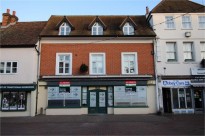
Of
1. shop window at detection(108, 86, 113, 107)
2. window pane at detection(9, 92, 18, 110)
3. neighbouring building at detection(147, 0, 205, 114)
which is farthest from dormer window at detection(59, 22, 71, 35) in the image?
neighbouring building at detection(147, 0, 205, 114)

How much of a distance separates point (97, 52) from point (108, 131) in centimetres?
969

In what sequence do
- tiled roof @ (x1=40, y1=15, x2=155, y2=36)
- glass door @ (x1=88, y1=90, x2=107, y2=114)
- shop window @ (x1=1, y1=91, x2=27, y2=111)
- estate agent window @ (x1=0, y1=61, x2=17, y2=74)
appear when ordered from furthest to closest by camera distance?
tiled roof @ (x1=40, y1=15, x2=155, y2=36)
glass door @ (x1=88, y1=90, x2=107, y2=114)
estate agent window @ (x1=0, y1=61, x2=17, y2=74)
shop window @ (x1=1, y1=91, x2=27, y2=111)

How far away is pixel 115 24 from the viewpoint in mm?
22766

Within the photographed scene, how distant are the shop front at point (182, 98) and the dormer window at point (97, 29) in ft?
24.1

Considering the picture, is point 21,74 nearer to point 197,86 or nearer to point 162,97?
point 162,97

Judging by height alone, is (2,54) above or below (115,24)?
below

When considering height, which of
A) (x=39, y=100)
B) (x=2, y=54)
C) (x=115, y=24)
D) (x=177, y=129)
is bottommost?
(x=177, y=129)

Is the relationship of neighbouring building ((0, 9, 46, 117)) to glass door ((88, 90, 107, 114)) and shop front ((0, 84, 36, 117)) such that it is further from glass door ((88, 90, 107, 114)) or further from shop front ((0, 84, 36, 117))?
glass door ((88, 90, 107, 114))

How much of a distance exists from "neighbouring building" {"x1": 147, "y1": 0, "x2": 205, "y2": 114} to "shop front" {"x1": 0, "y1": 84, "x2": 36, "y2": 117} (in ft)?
35.5

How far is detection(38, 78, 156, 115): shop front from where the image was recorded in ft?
64.2

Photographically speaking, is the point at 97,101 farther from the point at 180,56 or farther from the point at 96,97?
the point at 180,56

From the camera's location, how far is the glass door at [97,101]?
1982cm

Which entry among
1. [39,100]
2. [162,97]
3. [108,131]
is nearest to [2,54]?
[39,100]

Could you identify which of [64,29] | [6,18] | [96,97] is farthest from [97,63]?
[6,18]
